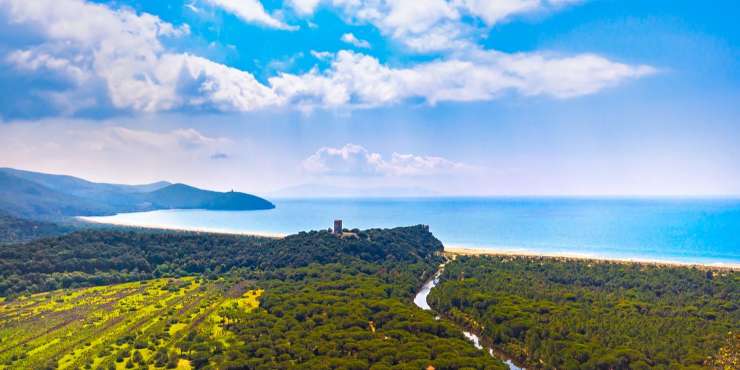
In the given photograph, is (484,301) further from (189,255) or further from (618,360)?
(189,255)

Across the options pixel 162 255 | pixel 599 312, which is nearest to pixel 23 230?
pixel 162 255

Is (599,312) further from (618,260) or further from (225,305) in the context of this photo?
(618,260)

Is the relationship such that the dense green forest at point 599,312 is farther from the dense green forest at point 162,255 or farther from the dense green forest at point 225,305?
the dense green forest at point 162,255

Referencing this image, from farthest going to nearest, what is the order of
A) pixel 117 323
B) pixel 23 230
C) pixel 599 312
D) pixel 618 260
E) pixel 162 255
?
pixel 23 230
pixel 618 260
pixel 162 255
pixel 117 323
pixel 599 312

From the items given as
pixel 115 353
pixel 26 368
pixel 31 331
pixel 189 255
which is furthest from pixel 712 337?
pixel 189 255

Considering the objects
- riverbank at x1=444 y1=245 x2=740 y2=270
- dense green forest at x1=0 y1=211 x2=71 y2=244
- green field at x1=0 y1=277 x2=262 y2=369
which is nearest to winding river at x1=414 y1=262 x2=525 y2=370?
riverbank at x1=444 y1=245 x2=740 y2=270

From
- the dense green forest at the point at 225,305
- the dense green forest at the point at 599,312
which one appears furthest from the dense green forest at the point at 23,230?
the dense green forest at the point at 599,312
